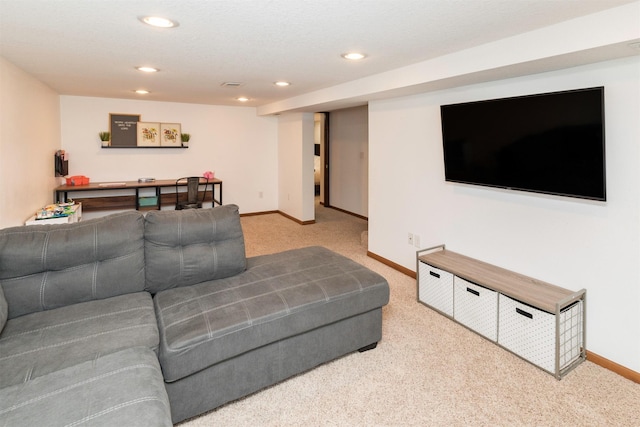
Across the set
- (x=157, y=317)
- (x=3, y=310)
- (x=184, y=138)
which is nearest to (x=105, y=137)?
(x=184, y=138)

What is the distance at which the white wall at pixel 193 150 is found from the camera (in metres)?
5.54

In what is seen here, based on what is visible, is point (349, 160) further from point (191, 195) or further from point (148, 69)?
point (148, 69)

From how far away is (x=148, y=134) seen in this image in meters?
5.98

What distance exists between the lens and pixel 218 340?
1.84 metres

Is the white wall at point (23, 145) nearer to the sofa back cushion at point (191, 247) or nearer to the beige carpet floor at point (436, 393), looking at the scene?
the sofa back cushion at point (191, 247)

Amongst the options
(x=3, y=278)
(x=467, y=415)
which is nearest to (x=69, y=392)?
(x=3, y=278)

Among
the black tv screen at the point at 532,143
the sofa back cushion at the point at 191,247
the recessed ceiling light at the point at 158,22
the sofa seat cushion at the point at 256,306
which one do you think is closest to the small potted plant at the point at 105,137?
the sofa back cushion at the point at 191,247

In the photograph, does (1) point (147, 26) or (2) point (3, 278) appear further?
(1) point (147, 26)

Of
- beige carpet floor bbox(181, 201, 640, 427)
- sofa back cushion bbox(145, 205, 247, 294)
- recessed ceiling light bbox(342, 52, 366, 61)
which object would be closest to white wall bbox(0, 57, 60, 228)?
sofa back cushion bbox(145, 205, 247, 294)

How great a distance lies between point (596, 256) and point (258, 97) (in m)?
4.61

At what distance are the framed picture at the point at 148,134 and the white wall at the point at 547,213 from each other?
3.99m

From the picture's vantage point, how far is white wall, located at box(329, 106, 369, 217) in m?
6.71

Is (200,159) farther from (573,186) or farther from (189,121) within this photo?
(573,186)

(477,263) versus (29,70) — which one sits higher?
(29,70)
